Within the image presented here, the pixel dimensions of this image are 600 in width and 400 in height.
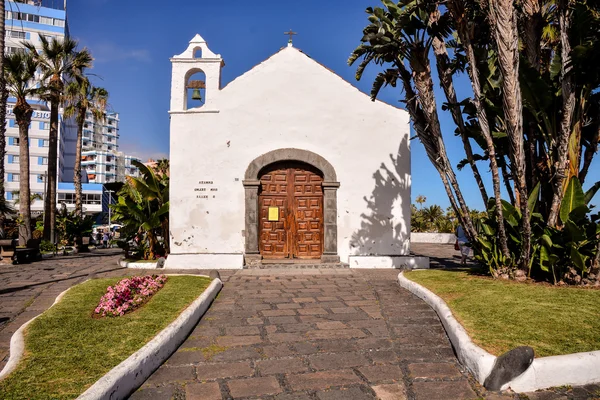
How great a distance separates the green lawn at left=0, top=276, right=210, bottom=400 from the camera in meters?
3.23

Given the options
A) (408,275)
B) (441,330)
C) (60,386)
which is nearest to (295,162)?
(408,275)

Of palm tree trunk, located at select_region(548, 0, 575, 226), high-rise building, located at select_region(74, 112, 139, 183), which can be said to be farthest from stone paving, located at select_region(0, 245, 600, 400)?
high-rise building, located at select_region(74, 112, 139, 183)

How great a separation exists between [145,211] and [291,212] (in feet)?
14.1

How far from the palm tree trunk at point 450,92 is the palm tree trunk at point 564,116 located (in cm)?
151

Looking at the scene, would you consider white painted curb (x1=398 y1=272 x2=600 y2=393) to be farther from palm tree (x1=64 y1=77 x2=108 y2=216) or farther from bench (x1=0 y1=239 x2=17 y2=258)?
palm tree (x1=64 y1=77 x2=108 y2=216)

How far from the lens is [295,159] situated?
1205 cm

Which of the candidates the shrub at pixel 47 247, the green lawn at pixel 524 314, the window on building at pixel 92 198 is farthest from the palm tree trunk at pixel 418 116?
the window on building at pixel 92 198

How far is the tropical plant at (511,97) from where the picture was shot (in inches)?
281

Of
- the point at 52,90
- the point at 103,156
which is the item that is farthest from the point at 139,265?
the point at 103,156

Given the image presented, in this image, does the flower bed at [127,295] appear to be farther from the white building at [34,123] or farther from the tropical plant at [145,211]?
→ the white building at [34,123]

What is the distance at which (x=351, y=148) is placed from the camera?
12227 millimetres

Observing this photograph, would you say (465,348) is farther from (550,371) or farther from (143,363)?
(143,363)

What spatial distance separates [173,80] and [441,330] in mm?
10150

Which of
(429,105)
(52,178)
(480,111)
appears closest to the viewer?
(480,111)
